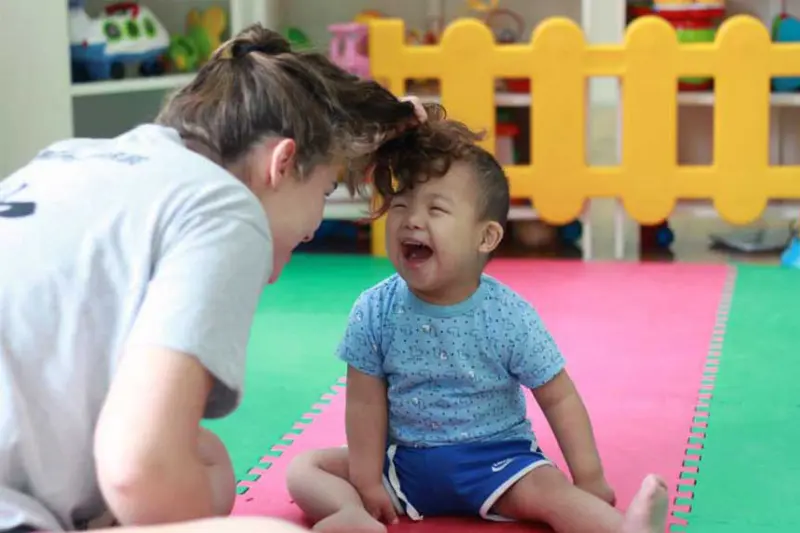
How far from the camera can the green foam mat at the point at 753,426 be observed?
149 cm

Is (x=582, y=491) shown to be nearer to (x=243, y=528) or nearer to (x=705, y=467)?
(x=705, y=467)

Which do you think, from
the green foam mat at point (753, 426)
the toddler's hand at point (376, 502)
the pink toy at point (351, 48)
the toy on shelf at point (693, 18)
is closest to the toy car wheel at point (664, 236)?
the toy on shelf at point (693, 18)

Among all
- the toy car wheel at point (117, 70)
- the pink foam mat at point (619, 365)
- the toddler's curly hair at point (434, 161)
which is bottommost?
the pink foam mat at point (619, 365)

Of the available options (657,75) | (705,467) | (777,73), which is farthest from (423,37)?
(705,467)

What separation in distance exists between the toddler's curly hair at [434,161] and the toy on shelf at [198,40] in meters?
2.11

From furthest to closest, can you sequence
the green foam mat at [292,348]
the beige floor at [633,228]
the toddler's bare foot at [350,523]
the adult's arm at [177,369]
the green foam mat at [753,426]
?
1. the beige floor at [633,228]
2. the green foam mat at [292,348]
3. the green foam mat at [753,426]
4. the toddler's bare foot at [350,523]
5. the adult's arm at [177,369]

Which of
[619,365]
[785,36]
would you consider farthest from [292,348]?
[785,36]

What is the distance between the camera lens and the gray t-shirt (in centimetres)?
101

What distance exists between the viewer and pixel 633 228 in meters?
3.72

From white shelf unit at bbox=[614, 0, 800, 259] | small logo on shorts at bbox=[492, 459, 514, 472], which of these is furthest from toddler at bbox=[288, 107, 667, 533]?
white shelf unit at bbox=[614, 0, 800, 259]

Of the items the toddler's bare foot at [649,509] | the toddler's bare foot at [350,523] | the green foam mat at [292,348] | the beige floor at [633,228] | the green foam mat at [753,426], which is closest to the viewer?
the toddler's bare foot at [649,509]

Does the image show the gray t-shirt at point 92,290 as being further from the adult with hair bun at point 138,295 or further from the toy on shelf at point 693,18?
the toy on shelf at point 693,18

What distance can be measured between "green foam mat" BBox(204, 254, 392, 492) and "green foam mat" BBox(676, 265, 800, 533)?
0.59 m

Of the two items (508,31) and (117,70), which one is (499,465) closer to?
(508,31)
